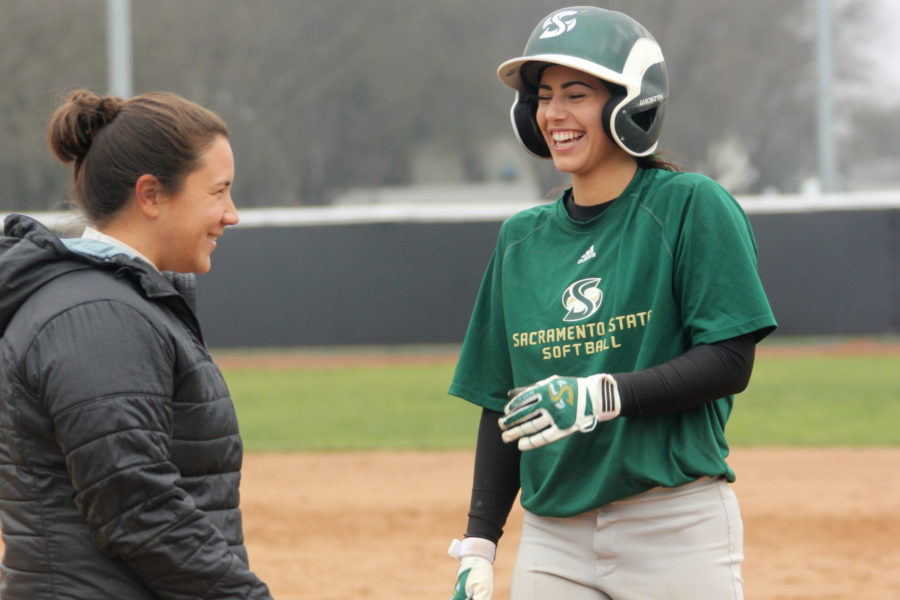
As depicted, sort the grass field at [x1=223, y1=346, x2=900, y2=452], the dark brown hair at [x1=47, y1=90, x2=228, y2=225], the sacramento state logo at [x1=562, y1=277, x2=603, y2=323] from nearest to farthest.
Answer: the dark brown hair at [x1=47, y1=90, x2=228, y2=225]
the sacramento state logo at [x1=562, y1=277, x2=603, y2=323]
the grass field at [x1=223, y1=346, x2=900, y2=452]

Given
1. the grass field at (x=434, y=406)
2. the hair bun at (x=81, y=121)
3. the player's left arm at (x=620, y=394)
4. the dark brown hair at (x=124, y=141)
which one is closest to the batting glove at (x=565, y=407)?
the player's left arm at (x=620, y=394)

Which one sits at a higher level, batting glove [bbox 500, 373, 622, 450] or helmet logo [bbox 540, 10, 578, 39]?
helmet logo [bbox 540, 10, 578, 39]

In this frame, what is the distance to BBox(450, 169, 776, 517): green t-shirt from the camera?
7.56 feet

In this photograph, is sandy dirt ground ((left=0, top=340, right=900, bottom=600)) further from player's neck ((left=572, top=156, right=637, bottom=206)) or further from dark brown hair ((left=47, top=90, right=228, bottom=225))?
dark brown hair ((left=47, top=90, right=228, bottom=225))

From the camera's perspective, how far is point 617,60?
2.47 m

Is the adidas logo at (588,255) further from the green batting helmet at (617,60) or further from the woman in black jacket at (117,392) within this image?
the woman in black jacket at (117,392)

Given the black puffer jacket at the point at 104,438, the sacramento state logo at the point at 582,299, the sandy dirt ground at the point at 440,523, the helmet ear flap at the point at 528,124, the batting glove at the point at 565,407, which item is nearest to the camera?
the black puffer jacket at the point at 104,438

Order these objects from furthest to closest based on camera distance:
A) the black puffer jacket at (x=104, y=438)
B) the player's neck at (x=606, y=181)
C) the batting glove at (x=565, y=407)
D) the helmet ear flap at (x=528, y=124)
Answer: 1. the helmet ear flap at (x=528, y=124)
2. the player's neck at (x=606, y=181)
3. the batting glove at (x=565, y=407)
4. the black puffer jacket at (x=104, y=438)

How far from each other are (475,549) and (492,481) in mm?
166

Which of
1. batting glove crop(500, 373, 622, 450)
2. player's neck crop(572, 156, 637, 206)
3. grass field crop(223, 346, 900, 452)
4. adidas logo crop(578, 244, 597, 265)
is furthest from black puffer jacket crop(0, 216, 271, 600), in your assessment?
grass field crop(223, 346, 900, 452)

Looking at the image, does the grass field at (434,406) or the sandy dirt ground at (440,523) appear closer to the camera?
the sandy dirt ground at (440,523)

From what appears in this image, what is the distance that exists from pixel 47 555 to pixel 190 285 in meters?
0.69

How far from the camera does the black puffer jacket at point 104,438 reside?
1.82 meters

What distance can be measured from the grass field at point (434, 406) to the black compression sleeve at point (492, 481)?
7.52 m
